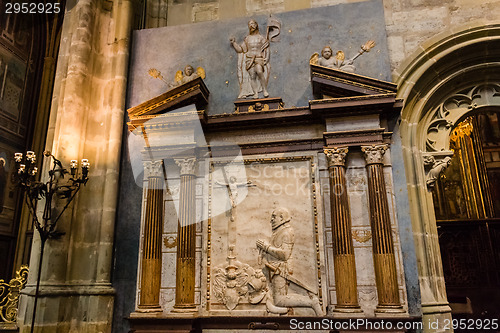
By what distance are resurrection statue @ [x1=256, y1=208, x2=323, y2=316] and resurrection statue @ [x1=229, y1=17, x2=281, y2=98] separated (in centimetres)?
191

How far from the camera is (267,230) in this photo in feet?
18.8

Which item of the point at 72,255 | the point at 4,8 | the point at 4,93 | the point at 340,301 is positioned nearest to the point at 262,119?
the point at 340,301

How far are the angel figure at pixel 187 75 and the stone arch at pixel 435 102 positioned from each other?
2950 mm

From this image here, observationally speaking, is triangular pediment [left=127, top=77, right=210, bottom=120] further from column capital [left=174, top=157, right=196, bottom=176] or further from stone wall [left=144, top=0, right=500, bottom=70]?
stone wall [left=144, top=0, right=500, bottom=70]

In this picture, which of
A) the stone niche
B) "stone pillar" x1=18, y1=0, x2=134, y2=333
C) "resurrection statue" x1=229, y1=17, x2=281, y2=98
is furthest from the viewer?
"resurrection statue" x1=229, y1=17, x2=281, y2=98

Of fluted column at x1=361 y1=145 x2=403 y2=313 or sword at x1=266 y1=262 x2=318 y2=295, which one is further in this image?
sword at x1=266 y1=262 x2=318 y2=295

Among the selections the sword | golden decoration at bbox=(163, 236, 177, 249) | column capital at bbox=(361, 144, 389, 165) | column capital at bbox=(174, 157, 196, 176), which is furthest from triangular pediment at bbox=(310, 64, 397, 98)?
golden decoration at bbox=(163, 236, 177, 249)

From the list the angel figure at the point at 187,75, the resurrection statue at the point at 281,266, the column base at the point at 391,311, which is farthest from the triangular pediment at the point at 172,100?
the column base at the point at 391,311

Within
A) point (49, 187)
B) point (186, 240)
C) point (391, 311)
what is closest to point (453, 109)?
point (391, 311)

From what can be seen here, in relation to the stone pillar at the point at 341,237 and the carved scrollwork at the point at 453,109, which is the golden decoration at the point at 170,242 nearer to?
the stone pillar at the point at 341,237

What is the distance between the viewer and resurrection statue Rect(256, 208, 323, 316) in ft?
17.6

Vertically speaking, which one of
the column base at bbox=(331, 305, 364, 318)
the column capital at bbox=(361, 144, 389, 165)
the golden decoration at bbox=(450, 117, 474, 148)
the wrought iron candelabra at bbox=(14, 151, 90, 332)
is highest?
the golden decoration at bbox=(450, 117, 474, 148)

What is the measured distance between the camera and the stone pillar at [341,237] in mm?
5160

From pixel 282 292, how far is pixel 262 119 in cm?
236
